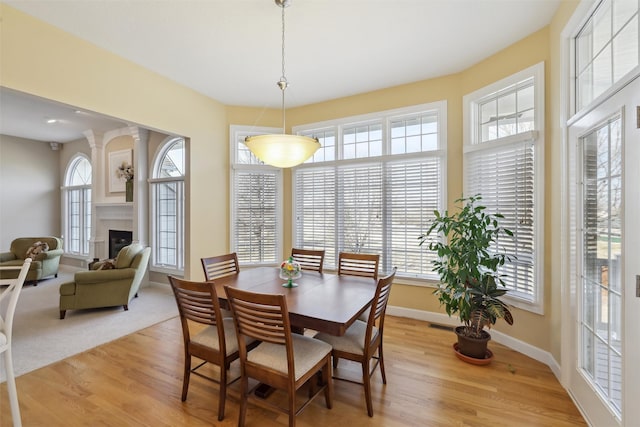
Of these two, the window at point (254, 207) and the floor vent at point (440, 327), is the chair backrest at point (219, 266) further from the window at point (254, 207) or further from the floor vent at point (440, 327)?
the floor vent at point (440, 327)

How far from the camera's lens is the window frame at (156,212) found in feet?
16.2

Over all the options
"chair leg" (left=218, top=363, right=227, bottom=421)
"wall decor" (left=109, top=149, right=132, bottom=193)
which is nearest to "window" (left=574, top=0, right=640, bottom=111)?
"chair leg" (left=218, top=363, right=227, bottom=421)

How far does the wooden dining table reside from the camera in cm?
173

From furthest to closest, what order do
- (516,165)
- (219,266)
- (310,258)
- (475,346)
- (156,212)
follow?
(156,212) → (310,258) → (219,266) → (516,165) → (475,346)

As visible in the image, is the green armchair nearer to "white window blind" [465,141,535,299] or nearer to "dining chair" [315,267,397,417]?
"dining chair" [315,267,397,417]

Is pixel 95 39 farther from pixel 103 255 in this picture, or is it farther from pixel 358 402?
pixel 103 255

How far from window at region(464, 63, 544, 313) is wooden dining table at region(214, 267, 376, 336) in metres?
1.52

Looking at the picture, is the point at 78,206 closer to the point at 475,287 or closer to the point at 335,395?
the point at 335,395

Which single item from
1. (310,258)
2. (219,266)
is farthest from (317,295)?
(219,266)

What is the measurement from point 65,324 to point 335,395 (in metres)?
3.52

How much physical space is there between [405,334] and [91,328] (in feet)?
12.2

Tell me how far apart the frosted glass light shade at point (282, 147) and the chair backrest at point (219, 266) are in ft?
3.84

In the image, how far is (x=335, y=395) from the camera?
2.14 m

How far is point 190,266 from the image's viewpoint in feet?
12.8
